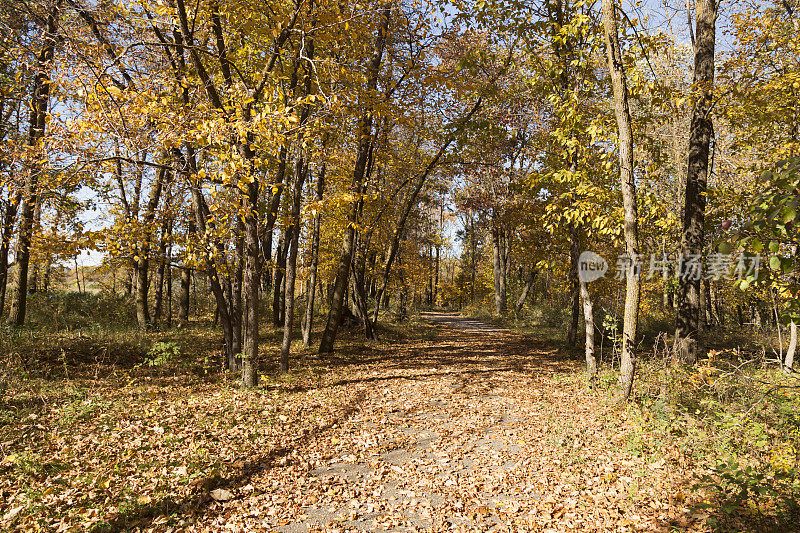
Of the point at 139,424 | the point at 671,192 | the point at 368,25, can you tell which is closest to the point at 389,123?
the point at 368,25

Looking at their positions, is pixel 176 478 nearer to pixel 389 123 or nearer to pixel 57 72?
pixel 57 72

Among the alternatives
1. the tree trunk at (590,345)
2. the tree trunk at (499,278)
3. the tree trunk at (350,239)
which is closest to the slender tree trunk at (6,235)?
the tree trunk at (350,239)

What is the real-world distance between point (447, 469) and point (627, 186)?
5484 mm

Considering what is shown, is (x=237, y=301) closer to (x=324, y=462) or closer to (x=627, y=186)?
(x=324, y=462)

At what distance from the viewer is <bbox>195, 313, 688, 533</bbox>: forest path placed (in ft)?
14.3

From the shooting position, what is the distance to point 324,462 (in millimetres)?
5680

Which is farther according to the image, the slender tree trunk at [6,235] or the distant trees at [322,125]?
the slender tree trunk at [6,235]

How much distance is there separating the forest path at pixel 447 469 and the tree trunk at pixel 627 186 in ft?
3.96

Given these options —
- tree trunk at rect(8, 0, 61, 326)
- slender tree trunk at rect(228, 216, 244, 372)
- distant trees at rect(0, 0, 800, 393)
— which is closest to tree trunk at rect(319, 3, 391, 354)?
distant trees at rect(0, 0, 800, 393)

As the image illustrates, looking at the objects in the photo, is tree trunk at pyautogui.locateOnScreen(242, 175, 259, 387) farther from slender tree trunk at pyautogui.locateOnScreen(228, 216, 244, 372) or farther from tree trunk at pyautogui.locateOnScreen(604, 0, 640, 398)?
tree trunk at pyautogui.locateOnScreen(604, 0, 640, 398)

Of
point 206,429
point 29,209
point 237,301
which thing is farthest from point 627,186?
point 29,209

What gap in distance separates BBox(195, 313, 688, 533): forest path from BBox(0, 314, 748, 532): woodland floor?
0.07ft

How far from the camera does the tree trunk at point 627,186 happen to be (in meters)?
7.16

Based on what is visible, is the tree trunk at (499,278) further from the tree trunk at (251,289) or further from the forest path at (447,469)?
the tree trunk at (251,289)
